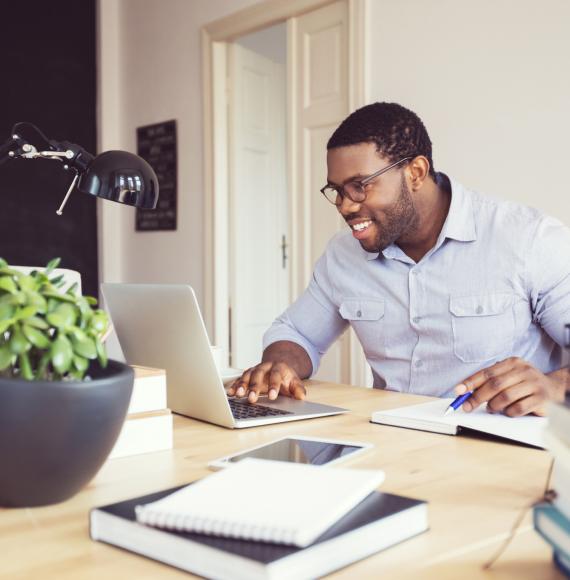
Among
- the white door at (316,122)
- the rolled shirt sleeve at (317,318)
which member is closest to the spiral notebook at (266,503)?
the rolled shirt sleeve at (317,318)

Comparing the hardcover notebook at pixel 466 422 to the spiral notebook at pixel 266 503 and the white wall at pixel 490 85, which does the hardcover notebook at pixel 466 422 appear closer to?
the spiral notebook at pixel 266 503

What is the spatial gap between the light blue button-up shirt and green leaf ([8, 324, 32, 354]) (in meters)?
1.15

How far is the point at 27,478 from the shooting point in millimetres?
671

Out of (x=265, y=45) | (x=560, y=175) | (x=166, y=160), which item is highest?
(x=265, y=45)

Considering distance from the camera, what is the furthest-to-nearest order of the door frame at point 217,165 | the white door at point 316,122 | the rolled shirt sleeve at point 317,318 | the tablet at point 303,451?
the door frame at point 217,165 → the white door at point 316,122 → the rolled shirt sleeve at point 317,318 → the tablet at point 303,451

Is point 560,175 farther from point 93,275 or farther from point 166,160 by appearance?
point 93,275

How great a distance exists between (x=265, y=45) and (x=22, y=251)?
1.79 meters

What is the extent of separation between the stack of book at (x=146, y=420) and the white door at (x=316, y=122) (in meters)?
2.17

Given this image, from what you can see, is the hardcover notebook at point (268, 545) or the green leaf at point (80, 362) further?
the green leaf at point (80, 362)

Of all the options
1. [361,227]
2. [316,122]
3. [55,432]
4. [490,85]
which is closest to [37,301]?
[55,432]

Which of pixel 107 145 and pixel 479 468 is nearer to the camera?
pixel 479 468

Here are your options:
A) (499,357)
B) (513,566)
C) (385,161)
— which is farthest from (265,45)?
(513,566)

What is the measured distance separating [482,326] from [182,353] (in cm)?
80

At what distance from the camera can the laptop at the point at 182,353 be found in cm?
106
